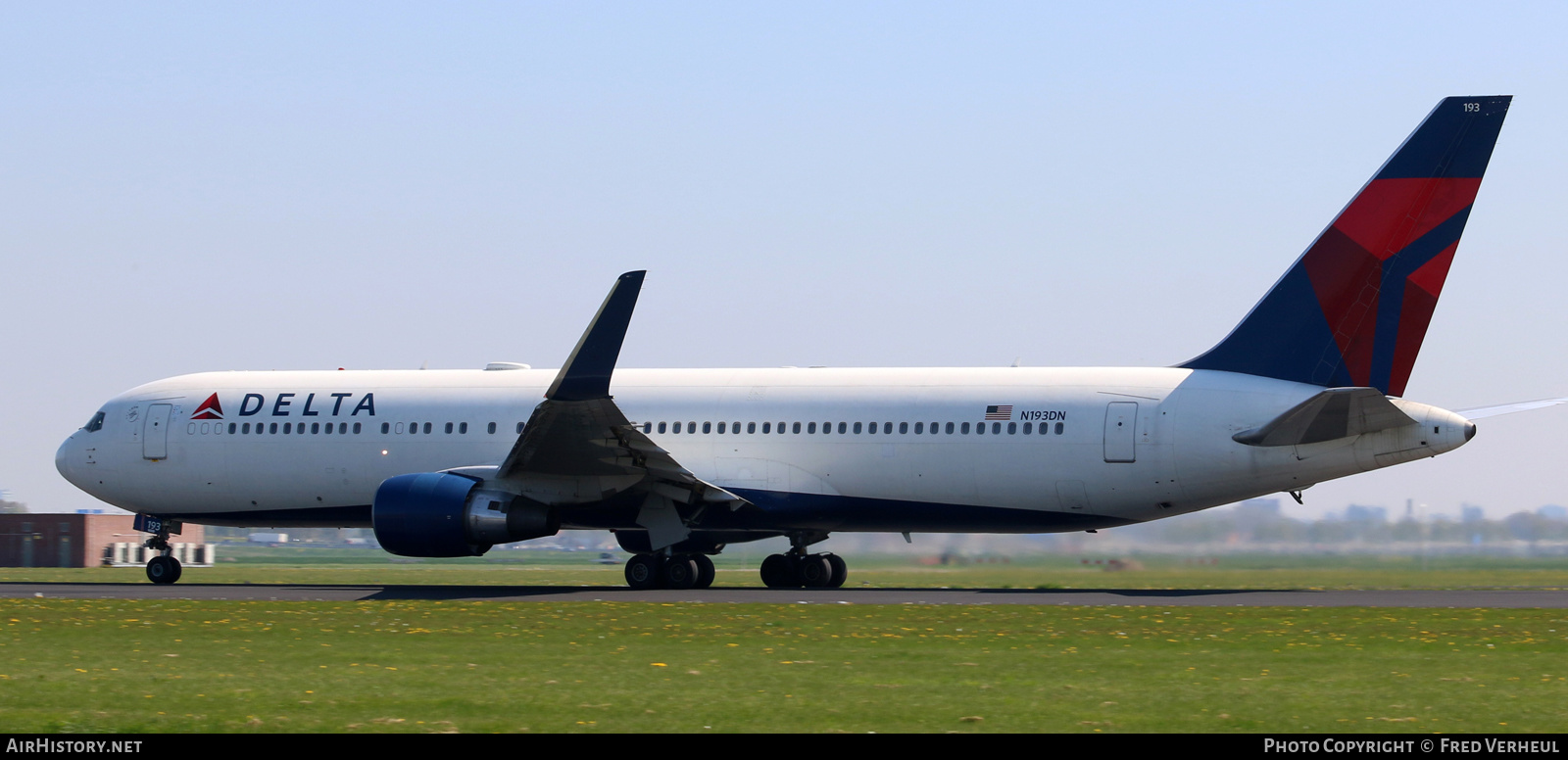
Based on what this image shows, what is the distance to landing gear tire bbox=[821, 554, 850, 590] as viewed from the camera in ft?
99.1

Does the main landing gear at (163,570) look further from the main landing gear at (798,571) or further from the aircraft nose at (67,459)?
the main landing gear at (798,571)

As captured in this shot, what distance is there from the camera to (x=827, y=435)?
2848 cm

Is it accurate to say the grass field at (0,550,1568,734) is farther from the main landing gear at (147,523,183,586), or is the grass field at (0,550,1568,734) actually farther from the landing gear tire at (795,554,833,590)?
the landing gear tire at (795,554,833,590)

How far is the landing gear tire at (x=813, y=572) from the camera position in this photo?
98.4ft

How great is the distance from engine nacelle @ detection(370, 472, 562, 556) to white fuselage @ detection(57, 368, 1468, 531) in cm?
133

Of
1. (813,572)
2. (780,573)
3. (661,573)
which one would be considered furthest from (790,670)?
(780,573)

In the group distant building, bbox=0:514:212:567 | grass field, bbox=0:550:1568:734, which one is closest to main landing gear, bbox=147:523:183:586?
grass field, bbox=0:550:1568:734

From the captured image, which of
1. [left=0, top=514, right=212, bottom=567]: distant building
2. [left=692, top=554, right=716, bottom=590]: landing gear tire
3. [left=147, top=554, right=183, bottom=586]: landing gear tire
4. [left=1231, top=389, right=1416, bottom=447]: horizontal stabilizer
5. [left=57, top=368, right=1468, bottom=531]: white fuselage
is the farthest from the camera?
[left=0, top=514, right=212, bottom=567]: distant building

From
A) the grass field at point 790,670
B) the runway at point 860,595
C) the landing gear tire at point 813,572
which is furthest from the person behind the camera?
the landing gear tire at point 813,572

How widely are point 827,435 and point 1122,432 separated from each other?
507cm

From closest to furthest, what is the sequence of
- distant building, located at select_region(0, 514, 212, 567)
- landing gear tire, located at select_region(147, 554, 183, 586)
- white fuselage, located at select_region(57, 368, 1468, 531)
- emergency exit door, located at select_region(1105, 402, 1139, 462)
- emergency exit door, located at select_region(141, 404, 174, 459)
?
white fuselage, located at select_region(57, 368, 1468, 531), emergency exit door, located at select_region(1105, 402, 1139, 462), landing gear tire, located at select_region(147, 554, 183, 586), emergency exit door, located at select_region(141, 404, 174, 459), distant building, located at select_region(0, 514, 212, 567)

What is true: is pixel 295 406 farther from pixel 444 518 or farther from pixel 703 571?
pixel 703 571

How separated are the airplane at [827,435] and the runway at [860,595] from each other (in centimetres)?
128

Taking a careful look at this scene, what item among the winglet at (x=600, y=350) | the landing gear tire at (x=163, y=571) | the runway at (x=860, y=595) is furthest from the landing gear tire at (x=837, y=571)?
the landing gear tire at (x=163, y=571)
